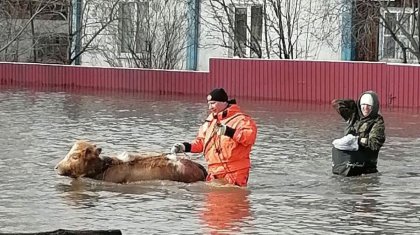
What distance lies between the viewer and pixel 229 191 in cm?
1321

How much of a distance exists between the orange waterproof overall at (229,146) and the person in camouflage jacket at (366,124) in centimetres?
201

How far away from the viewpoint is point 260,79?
34.0 meters

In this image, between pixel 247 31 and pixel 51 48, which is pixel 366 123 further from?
pixel 51 48

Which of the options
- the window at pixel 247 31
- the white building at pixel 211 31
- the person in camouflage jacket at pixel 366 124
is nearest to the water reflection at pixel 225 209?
the person in camouflage jacket at pixel 366 124

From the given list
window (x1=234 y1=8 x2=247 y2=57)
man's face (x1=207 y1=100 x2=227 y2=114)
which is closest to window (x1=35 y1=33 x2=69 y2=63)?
window (x1=234 y1=8 x2=247 y2=57)

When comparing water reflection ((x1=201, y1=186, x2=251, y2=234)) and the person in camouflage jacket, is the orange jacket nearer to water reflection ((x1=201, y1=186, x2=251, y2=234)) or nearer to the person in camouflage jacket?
water reflection ((x1=201, y1=186, x2=251, y2=234))

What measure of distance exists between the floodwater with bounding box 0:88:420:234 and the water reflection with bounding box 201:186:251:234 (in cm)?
1

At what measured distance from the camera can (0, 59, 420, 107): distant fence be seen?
30.9 metres

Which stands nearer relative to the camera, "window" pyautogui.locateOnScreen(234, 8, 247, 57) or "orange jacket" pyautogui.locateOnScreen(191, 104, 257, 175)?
"orange jacket" pyautogui.locateOnScreen(191, 104, 257, 175)

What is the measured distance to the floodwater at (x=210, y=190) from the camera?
1115 cm

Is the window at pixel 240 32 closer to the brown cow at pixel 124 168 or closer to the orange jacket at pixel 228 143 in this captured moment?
→ the brown cow at pixel 124 168

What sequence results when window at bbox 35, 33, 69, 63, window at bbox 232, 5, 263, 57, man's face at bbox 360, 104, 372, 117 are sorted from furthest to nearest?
window at bbox 35, 33, 69, 63, window at bbox 232, 5, 263, 57, man's face at bbox 360, 104, 372, 117

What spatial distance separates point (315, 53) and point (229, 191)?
27411 mm

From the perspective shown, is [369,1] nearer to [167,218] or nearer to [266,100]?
[266,100]
